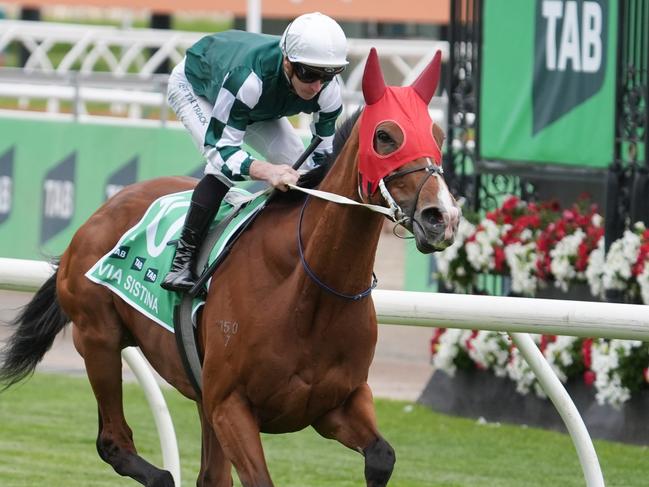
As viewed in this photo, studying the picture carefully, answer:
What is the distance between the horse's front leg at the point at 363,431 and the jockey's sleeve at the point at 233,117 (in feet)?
2.50

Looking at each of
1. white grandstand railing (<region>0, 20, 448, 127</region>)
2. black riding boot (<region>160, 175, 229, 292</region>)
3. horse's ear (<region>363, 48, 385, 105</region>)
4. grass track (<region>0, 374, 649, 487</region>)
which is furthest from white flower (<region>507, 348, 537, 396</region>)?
white grandstand railing (<region>0, 20, 448, 127</region>)

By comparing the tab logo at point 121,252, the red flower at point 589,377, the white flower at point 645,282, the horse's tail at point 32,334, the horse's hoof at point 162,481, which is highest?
the tab logo at point 121,252

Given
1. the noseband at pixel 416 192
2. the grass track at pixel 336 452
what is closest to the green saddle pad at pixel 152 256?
the noseband at pixel 416 192

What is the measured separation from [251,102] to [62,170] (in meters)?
8.21

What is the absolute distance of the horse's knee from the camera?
15.2ft

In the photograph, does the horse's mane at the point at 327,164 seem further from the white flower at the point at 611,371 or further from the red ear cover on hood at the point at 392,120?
the white flower at the point at 611,371

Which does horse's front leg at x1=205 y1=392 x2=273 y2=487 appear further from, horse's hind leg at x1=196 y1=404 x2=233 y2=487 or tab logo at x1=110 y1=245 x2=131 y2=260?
tab logo at x1=110 y1=245 x2=131 y2=260

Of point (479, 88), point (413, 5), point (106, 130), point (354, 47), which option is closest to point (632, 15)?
point (479, 88)

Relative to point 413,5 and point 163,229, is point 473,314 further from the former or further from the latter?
point 413,5

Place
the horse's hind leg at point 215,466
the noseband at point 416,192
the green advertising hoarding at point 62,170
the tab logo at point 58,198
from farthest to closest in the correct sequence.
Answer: the tab logo at point 58,198 → the green advertising hoarding at point 62,170 → the horse's hind leg at point 215,466 → the noseband at point 416,192

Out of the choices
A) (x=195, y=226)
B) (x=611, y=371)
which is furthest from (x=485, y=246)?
(x=195, y=226)

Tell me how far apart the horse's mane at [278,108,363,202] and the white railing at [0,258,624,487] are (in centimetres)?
43

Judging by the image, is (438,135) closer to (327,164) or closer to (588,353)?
(327,164)

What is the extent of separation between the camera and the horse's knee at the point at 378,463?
4.62 m
